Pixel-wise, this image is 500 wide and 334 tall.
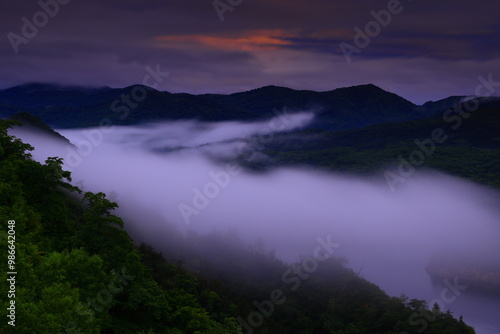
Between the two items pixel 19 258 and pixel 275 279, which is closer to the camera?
pixel 19 258

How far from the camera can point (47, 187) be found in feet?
129

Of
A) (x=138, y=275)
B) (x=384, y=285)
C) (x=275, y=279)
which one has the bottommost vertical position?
(x=138, y=275)

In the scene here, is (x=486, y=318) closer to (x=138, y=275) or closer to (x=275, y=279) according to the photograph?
(x=275, y=279)

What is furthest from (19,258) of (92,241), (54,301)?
(92,241)

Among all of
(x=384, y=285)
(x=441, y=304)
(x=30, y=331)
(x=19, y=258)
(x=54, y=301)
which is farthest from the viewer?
(x=384, y=285)

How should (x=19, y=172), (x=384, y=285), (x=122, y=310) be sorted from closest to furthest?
(x=122, y=310) < (x=19, y=172) < (x=384, y=285)

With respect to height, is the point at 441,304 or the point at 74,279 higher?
the point at 441,304

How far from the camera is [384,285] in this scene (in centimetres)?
18675

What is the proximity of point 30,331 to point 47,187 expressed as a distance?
21.2 meters

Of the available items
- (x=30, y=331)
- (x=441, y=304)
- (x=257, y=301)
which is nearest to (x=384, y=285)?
(x=441, y=304)

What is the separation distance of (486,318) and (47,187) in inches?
6584

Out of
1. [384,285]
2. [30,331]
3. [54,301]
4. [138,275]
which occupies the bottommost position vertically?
[30,331]

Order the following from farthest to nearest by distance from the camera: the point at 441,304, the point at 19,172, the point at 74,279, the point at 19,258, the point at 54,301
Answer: the point at 441,304 → the point at 19,172 → the point at 74,279 → the point at 19,258 → the point at 54,301

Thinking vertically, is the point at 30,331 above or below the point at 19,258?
below
